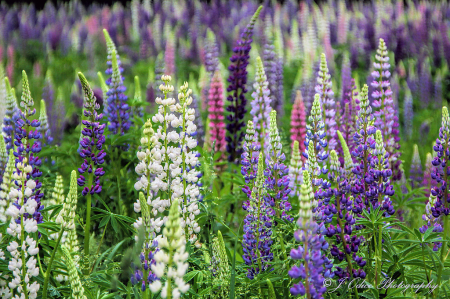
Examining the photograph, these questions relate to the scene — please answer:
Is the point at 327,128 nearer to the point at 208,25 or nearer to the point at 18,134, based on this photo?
the point at 18,134

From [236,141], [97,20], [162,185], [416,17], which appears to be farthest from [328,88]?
[97,20]

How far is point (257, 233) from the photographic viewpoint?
→ 2658mm

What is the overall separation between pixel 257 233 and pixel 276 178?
358mm

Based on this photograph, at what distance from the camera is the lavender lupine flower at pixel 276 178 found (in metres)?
2.75

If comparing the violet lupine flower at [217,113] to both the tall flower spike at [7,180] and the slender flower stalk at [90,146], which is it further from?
the tall flower spike at [7,180]

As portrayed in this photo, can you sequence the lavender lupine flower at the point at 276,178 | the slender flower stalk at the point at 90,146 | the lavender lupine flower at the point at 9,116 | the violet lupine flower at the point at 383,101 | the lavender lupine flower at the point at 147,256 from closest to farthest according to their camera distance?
1. the lavender lupine flower at the point at 147,256
2. the lavender lupine flower at the point at 276,178
3. the slender flower stalk at the point at 90,146
4. the violet lupine flower at the point at 383,101
5. the lavender lupine flower at the point at 9,116

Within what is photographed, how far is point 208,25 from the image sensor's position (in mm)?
14328

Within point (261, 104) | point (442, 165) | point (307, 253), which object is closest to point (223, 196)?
point (261, 104)

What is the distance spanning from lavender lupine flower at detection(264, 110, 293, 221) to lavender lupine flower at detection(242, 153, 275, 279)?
8 centimetres

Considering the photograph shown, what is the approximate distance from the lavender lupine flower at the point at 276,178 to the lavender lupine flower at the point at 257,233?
0.08 meters

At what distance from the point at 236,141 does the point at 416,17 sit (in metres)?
10.2

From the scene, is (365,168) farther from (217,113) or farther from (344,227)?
(217,113)

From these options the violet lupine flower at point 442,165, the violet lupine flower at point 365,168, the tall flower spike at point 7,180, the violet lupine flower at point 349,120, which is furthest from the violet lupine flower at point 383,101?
the tall flower spike at point 7,180

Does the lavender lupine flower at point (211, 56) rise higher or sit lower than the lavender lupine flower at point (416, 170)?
higher
